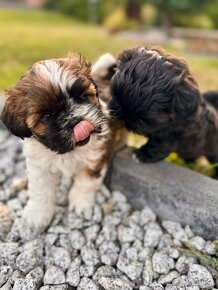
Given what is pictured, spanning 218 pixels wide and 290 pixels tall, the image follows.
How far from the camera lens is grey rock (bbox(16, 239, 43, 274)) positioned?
294 centimetres

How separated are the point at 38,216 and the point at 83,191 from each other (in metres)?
0.48

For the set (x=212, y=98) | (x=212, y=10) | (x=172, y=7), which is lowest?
(x=212, y=10)

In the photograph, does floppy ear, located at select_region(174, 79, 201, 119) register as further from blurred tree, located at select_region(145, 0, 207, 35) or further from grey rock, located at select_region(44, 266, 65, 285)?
blurred tree, located at select_region(145, 0, 207, 35)

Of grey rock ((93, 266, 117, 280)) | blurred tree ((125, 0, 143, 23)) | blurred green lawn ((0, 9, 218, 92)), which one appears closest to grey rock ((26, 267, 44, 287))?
grey rock ((93, 266, 117, 280))

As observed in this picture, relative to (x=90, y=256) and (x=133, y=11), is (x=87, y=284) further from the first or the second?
(x=133, y=11)

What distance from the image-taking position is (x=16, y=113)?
2619 millimetres

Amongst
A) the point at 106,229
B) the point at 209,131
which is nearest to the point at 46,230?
the point at 106,229

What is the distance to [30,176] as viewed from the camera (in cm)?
321

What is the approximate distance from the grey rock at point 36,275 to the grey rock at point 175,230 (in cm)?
118

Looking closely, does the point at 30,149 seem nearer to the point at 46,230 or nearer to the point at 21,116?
the point at 21,116

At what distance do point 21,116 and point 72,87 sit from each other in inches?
17.2

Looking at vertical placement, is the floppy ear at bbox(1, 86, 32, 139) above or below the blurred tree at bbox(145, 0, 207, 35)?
above

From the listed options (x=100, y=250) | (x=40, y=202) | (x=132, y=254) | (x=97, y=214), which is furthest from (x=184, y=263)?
(x=40, y=202)

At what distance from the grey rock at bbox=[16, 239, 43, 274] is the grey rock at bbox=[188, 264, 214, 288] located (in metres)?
1.22
